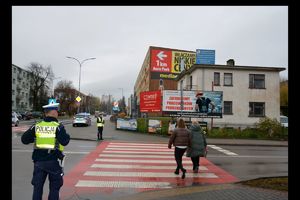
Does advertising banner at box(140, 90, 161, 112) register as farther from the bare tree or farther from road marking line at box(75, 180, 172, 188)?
the bare tree

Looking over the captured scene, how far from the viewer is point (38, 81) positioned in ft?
268

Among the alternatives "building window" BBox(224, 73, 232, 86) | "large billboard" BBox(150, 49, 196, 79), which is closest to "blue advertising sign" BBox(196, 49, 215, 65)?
"building window" BBox(224, 73, 232, 86)

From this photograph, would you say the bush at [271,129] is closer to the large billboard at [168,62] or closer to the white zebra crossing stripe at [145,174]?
the white zebra crossing stripe at [145,174]

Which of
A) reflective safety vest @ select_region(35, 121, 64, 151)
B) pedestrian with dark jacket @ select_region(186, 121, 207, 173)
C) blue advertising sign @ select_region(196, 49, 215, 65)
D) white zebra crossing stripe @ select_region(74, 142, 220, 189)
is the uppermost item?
blue advertising sign @ select_region(196, 49, 215, 65)

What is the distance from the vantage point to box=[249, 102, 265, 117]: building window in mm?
31844

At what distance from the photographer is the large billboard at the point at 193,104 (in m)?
26.3

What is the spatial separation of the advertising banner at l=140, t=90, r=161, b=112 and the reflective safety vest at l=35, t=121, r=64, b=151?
→ 22.2 m

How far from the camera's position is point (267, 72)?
31.8m

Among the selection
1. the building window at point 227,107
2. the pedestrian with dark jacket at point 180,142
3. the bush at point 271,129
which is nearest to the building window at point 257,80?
the building window at point 227,107

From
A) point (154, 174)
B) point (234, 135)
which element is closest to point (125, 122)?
point (234, 135)

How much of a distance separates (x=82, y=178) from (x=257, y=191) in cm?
463

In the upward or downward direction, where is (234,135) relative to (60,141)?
downward

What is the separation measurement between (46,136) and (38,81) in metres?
82.0
